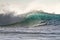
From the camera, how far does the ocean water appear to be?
2.33 meters

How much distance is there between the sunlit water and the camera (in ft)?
7.62

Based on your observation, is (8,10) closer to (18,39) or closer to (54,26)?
(18,39)

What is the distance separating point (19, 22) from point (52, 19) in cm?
29

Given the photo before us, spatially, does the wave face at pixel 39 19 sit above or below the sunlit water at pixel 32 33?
above

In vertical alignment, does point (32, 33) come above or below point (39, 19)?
below

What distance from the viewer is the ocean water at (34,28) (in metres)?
2.33

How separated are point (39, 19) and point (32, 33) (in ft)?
0.45

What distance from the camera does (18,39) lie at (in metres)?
2.33

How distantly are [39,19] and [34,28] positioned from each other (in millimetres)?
91

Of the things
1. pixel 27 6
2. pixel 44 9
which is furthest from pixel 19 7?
pixel 44 9

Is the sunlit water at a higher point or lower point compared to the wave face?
lower

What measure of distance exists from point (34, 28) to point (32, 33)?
0.05 m

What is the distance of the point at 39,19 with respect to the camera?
2.35m

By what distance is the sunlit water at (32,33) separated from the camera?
7.62 feet
